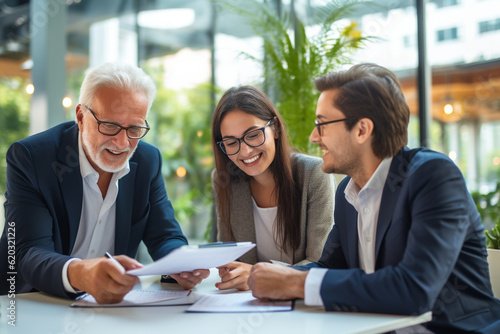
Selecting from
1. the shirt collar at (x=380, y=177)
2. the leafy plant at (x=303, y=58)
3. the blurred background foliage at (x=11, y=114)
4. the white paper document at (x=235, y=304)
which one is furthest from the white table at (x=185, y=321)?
the blurred background foliage at (x=11, y=114)

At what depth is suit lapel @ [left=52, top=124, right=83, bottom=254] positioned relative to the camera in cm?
214

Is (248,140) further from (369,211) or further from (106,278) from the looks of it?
(106,278)

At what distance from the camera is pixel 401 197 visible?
1622mm

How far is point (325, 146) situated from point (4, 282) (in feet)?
4.95

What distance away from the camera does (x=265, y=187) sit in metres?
2.74

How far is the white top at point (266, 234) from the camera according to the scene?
263 cm

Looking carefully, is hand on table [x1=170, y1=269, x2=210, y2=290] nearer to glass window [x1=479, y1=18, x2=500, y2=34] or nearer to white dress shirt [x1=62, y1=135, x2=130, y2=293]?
white dress shirt [x1=62, y1=135, x2=130, y2=293]

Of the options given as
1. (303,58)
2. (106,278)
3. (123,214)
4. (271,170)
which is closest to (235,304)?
(106,278)

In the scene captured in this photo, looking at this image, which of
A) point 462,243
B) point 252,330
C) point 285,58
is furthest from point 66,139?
point 285,58

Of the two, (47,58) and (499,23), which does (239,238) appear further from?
(499,23)

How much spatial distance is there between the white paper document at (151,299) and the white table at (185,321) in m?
0.05

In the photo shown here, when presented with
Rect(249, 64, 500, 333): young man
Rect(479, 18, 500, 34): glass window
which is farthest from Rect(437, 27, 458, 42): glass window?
Rect(249, 64, 500, 333): young man

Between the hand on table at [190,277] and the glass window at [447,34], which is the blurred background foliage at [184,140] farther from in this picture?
the hand on table at [190,277]

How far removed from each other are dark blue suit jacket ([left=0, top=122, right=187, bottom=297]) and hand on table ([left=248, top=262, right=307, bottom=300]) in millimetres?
693
